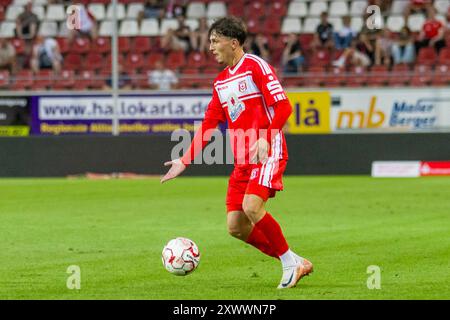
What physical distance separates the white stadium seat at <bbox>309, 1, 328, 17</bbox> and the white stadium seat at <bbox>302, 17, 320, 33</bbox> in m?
0.29

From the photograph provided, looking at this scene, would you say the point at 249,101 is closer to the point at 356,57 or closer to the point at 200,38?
the point at 356,57

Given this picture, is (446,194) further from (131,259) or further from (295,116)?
(131,259)

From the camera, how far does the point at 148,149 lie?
2486 centimetres

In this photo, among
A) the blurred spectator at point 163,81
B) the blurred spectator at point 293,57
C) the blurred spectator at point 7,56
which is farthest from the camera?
the blurred spectator at point 7,56

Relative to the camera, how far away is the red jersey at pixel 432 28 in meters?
27.4

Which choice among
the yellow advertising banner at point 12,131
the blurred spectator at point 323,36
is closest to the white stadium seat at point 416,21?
the blurred spectator at point 323,36

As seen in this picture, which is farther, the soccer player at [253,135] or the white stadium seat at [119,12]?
the white stadium seat at [119,12]

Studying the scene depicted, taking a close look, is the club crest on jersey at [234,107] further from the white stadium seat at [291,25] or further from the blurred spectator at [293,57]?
the white stadium seat at [291,25]

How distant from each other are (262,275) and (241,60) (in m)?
2.23

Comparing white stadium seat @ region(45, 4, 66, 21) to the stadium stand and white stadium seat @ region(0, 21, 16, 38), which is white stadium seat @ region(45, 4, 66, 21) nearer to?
the stadium stand

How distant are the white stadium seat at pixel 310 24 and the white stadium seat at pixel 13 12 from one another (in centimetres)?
806

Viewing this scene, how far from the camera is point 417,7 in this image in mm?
29359

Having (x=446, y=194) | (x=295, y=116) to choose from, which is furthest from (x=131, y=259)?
(x=295, y=116)

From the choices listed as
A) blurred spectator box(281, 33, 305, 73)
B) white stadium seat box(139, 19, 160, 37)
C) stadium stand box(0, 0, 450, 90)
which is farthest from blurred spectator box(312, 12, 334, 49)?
white stadium seat box(139, 19, 160, 37)
